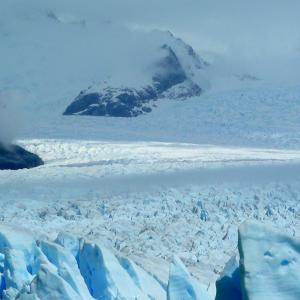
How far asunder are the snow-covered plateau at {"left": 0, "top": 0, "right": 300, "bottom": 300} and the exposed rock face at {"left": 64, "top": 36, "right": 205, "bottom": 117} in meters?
1.98

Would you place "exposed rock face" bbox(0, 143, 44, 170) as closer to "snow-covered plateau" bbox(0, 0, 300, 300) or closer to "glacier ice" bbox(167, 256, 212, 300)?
"snow-covered plateau" bbox(0, 0, 300, 300)

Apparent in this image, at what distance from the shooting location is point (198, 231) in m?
18.6

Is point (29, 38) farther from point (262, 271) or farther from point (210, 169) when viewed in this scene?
point (262, 271)

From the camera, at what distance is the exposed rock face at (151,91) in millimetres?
53219

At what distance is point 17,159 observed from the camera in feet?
89.3

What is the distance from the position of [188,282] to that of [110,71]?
171ft

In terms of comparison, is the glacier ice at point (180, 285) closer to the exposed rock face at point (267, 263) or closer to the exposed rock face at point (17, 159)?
the exposed rock face at point (267, 263)

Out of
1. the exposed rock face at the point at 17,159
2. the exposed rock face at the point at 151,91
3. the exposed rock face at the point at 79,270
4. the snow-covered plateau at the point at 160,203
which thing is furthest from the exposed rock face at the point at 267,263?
the exposed rock face at the point at 151,91

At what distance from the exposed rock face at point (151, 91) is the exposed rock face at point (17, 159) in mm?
23760

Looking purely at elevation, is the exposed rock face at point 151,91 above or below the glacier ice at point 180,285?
above

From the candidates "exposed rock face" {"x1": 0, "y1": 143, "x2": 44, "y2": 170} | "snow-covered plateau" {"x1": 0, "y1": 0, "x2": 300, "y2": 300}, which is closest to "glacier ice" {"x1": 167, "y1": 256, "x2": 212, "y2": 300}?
"snow-covered plateau" {"x1": 0, "y1": 0, "x2": 300, "y2": 300}

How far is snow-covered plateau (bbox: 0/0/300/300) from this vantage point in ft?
37.2

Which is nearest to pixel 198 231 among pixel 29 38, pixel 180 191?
pixel 180 191

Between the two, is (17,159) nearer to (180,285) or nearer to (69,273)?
(69,273)
